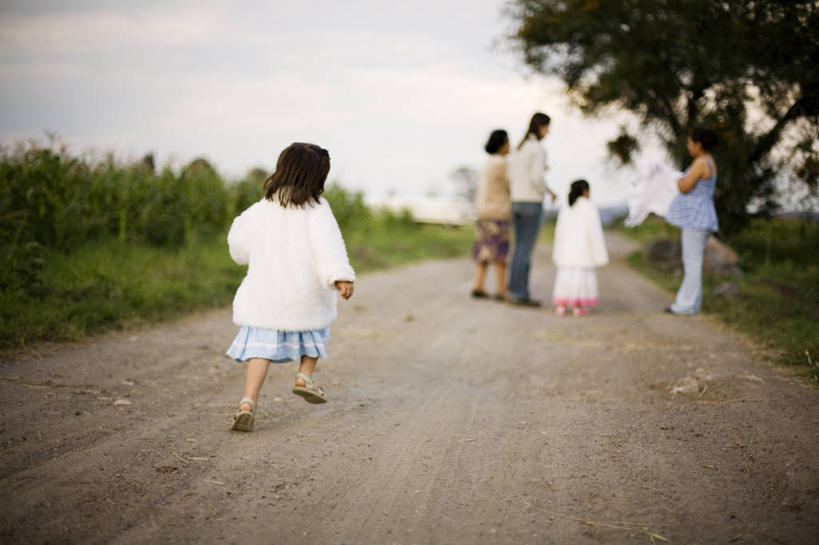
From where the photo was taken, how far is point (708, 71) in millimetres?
11328

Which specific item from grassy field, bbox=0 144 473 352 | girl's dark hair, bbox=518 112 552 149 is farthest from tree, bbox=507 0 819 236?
grassy field, bbox=0 144 473 352

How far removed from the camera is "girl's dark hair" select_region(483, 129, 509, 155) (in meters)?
9.41

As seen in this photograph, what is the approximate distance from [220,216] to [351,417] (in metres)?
7.85

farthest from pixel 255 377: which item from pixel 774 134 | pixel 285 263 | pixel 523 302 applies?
pixel 774 134

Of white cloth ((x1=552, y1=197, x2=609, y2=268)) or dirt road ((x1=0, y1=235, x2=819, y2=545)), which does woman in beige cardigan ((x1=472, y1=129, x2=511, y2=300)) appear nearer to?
white cloth ((x1=552, y1=197, x2=609, y2=268))

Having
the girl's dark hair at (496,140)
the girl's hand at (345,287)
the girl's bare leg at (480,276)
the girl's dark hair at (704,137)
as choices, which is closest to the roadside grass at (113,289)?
the girl's hand at (345,287)

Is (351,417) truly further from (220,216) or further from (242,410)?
(220,216)

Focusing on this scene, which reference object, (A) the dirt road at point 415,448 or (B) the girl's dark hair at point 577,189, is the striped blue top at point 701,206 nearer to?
(B) the girl's dark hair at point 577,189

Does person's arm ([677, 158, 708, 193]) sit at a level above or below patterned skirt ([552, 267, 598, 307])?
above

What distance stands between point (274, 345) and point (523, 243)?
5790mm

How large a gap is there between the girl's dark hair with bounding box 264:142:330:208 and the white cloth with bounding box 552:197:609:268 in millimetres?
5322

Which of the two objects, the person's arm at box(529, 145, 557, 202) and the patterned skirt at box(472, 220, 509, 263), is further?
the patterned skirt at box(472, 220, 509, 263)

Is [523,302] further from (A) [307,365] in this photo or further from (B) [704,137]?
(A) [307,365]

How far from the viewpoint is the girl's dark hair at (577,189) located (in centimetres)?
881
